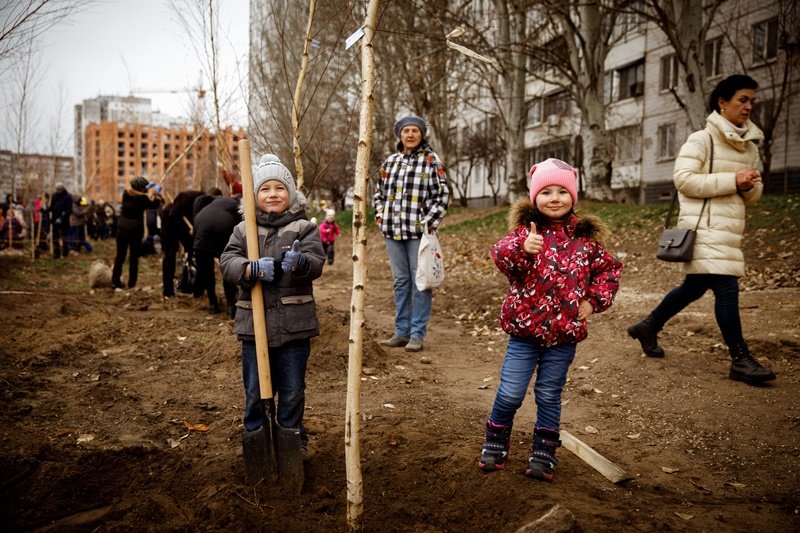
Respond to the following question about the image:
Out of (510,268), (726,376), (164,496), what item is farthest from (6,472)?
(726,376)

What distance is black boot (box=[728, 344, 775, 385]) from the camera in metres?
4.23

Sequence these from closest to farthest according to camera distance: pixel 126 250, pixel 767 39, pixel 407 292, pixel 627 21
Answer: pixel 407 292, pixel 126 250, pixel 767 39, pixel 627 21

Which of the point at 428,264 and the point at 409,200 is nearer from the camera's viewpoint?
the point at 428,264

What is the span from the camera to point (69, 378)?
4742mm

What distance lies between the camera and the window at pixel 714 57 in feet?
79.4

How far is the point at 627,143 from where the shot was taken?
98.9ft

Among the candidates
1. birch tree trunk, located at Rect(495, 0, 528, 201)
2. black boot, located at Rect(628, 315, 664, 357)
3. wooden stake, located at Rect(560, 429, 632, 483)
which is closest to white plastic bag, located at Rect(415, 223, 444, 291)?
black boot, located at Rect(628, 315, 664, 357)

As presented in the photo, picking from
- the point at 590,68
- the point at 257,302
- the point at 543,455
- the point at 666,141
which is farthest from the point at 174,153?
the point at 666,141

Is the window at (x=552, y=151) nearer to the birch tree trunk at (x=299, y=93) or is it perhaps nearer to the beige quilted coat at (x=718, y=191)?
the beige quilted coat at (x=718, y=191)

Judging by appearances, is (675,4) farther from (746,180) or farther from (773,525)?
(773,525)

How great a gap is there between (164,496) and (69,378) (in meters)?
2.66

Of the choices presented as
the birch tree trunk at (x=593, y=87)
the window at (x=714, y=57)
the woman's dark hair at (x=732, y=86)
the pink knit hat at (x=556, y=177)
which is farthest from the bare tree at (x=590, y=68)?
the pink knit hat at (x=556, y=177)

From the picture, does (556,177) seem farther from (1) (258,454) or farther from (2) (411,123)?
(2) (411,123)

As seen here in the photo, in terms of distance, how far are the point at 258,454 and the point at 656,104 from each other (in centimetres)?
2980
